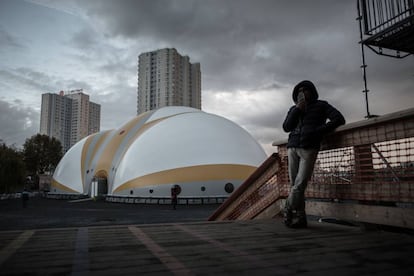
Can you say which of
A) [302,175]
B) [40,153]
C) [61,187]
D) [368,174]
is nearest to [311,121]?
[302,175]

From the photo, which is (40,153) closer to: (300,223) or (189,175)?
(189,175)

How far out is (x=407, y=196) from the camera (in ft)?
12.5

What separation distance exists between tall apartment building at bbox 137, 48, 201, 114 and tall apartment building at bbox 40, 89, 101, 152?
2416 centimetres

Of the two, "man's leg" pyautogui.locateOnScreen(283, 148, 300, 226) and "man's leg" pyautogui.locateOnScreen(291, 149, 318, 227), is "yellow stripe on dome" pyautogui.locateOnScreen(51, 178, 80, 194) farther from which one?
"man's leg" pyautogui.locateOnScreen(291, 149, 318, 227)

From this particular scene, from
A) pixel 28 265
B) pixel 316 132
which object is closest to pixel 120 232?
pixel 28 265

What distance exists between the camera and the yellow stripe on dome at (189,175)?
87.1ft

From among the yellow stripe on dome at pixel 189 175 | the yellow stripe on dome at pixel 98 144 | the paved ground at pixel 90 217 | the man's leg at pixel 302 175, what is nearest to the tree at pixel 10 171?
the yellow stripe on dome at pixel 98 144

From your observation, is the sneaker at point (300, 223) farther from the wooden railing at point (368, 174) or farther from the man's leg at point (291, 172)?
the wooden railing at point (368, 174)

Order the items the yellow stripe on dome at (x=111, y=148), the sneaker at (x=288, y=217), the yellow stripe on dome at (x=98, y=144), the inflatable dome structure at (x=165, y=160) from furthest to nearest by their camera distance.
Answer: the yellow stripe on dome at (x=98, y=144) < the yellow stripe on dome at (x=111, y=148) < the inflatable dome structure at (x=165, y=160) < the sneaker at (x=288, y=217)

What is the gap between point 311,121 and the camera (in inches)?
184

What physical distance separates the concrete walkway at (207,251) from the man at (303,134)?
0.38 metres

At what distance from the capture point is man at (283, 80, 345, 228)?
458 centimetres

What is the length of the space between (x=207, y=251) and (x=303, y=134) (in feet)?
7.47

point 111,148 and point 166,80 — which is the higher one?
point 166,80
